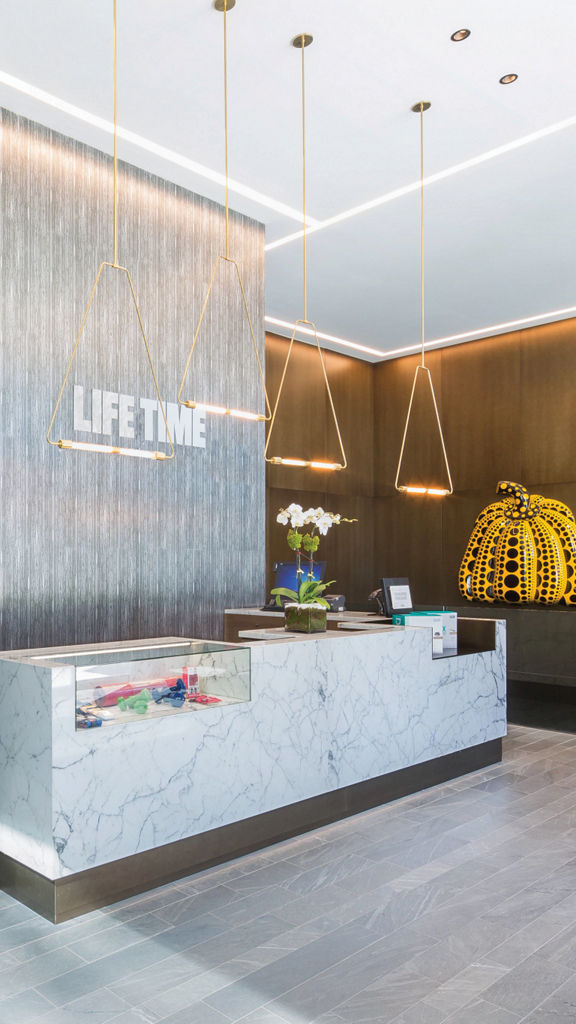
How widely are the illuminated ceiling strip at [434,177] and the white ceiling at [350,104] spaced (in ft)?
0.12

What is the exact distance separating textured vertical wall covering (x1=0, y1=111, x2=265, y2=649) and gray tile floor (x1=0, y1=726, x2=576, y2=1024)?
6.24 ft

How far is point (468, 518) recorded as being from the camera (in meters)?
9.56

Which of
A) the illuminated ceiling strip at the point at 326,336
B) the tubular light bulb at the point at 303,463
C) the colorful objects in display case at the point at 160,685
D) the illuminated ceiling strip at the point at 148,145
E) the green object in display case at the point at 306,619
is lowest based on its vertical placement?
the colorful objects in display case at the point at 160,685

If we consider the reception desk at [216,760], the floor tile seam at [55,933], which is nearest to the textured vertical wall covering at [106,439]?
the reception desk at [216,760]

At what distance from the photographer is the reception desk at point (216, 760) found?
2969 mm

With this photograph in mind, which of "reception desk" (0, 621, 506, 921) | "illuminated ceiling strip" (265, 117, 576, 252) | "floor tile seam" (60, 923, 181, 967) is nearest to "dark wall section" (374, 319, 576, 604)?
"illuminated ceiling strip" (265, 117, 576, 252)

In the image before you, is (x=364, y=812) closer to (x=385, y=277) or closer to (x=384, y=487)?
(x=385, y=277)

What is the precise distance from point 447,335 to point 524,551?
9.39ft

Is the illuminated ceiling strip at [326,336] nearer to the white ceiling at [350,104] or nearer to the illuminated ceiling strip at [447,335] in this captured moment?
the illuminated ceiling strip at [447,335]

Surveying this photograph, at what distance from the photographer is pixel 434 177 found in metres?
5.48

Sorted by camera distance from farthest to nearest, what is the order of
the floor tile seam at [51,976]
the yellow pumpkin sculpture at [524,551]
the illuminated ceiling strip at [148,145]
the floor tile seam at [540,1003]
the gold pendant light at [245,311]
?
the yellow pumpkin sculpture at [524,551]
the illuminated ceiling strip at [148,145]
the gold pendant light at [245,311]
the floor tile seam at [51,976]
the floor tile seam at [540,1003]

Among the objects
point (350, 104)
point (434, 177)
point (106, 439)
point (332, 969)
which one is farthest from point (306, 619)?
point (434, 177)

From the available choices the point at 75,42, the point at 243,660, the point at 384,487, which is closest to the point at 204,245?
the point at 75,42

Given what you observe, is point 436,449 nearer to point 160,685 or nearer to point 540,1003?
point 160,685
